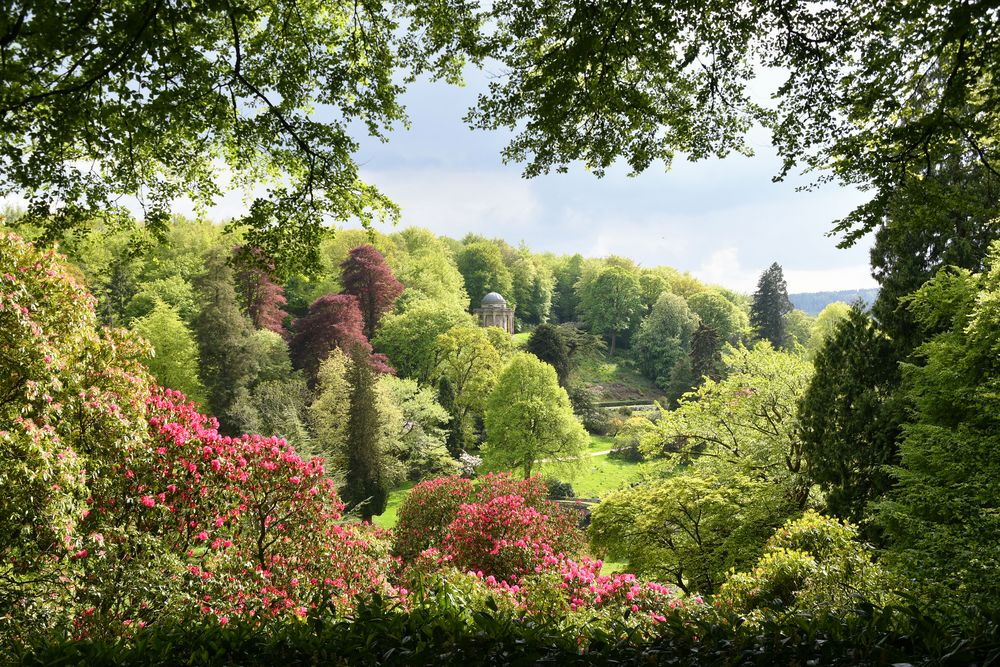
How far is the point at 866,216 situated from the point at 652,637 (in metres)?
3.87

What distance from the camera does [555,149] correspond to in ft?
19.4

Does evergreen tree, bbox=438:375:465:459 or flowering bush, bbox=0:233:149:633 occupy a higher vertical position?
flowering bush, bbox=0:233:149:633

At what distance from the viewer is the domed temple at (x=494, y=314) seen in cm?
5288

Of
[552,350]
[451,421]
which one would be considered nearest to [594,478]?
[451,421]

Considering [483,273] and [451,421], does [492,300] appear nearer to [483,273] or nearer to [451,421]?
[483,273]

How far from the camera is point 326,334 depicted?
103 feet

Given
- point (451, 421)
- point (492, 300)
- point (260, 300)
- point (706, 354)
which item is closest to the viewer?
point (451, 421)

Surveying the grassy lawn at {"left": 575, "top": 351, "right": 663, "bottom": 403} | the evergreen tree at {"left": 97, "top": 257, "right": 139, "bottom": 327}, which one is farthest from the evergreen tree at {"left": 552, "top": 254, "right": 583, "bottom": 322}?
the evergreen tree at {"left": 97, "top": 257, "right": 139, "bottom": 327}

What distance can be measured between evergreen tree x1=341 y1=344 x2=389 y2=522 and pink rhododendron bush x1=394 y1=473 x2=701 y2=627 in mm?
6693

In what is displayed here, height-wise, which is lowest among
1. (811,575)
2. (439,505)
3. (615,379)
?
(439,505)

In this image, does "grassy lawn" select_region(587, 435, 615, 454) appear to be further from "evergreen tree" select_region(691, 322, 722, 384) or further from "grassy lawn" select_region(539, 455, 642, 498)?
"evergreen tree" select_region(691, 322, 722, 384)

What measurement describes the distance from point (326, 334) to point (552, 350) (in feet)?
47.9

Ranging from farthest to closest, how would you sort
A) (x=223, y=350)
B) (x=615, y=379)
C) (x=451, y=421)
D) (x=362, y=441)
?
(x=615, y=379) → (x=451, y=421) → (x=223, y=350) → (x=362, y=441)

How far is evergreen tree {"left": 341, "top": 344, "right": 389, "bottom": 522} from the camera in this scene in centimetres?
2203
